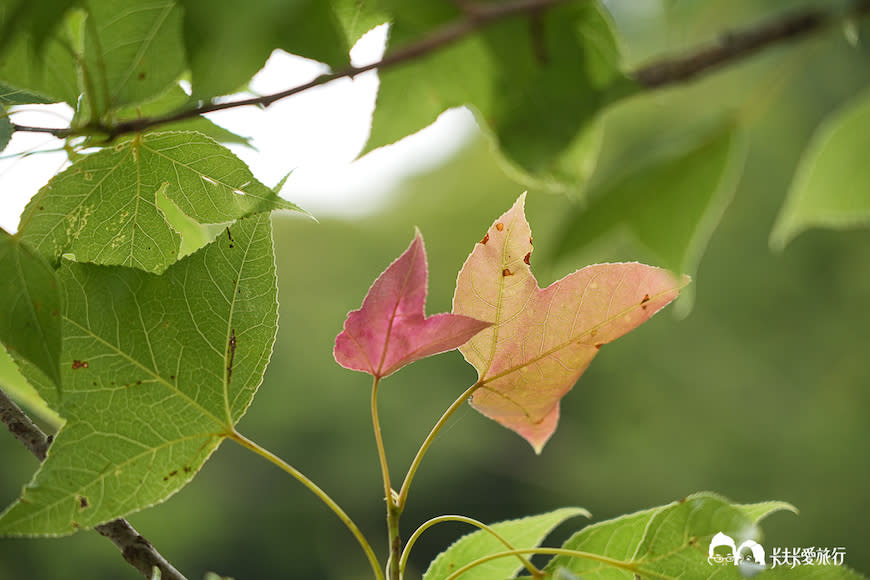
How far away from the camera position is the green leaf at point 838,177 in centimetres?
33

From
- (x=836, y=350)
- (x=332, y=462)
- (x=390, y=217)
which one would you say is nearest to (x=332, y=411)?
(x=332, y=462)

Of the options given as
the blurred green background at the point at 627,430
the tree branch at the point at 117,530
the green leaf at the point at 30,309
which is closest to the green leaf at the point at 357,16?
the green leaf at the point at 30,309

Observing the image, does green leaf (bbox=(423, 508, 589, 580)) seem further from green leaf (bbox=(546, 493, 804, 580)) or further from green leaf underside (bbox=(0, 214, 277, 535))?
green leaf underside (bbox=(0, 214, 277, 535))

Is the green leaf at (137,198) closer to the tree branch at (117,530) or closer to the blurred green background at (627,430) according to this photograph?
the tree branch at (117,530)

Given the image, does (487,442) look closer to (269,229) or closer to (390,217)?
(390,217)

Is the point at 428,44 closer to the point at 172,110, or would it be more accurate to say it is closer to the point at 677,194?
the point at 677,194

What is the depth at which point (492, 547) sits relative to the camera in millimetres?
427

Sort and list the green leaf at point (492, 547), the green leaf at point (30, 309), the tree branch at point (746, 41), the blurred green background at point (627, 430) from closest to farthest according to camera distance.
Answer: the tree branch at point (746, 41)
the green leaf at point (30, 309)
the green leaf at point (492, 547)
the blurred green background at point (627, 430)

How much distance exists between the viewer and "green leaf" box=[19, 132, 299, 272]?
0.34 metres

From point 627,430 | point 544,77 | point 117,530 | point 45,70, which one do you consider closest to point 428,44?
point 544,77

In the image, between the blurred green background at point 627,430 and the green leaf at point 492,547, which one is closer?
the green leaf at point 492,547

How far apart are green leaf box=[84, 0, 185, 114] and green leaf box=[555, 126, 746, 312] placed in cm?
16

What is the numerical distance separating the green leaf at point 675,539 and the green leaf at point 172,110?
11.7 inches

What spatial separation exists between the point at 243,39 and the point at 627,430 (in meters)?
5.55
